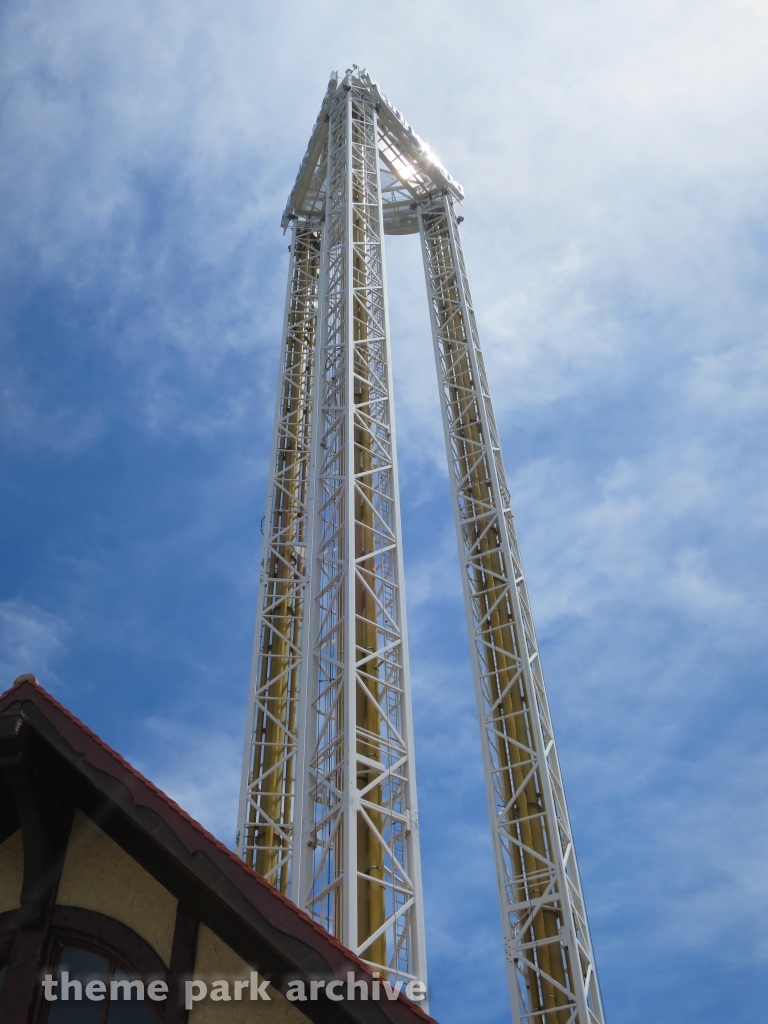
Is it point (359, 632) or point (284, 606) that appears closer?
point (359, 632)

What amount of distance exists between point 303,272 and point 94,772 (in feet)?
82.8

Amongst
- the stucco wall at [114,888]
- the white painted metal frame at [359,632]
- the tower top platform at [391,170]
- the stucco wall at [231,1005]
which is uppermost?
the tower top platform at [391,170]

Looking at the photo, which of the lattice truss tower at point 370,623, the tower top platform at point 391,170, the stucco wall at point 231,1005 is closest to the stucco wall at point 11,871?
the stucco wall at point 231,1005

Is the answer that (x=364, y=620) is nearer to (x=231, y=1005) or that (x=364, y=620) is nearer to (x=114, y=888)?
(x=114, y=888)

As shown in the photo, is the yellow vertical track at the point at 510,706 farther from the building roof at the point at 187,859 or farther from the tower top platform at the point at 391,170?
the building roof at the point at 187,859

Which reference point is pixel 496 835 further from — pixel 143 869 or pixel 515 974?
pixel 143 869

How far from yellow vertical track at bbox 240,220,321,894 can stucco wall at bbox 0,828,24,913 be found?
1350 centimetres

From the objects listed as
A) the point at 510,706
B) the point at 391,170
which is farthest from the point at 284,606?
the point at 391,170

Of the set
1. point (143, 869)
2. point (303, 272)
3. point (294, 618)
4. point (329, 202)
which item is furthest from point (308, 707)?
point (303, 272)

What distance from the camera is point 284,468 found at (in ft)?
84.8

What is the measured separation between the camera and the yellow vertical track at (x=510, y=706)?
17.0 m

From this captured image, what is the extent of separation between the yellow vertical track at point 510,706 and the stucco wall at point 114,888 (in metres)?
12.5

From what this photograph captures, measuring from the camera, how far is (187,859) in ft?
18.8

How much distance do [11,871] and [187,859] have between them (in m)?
1.69
